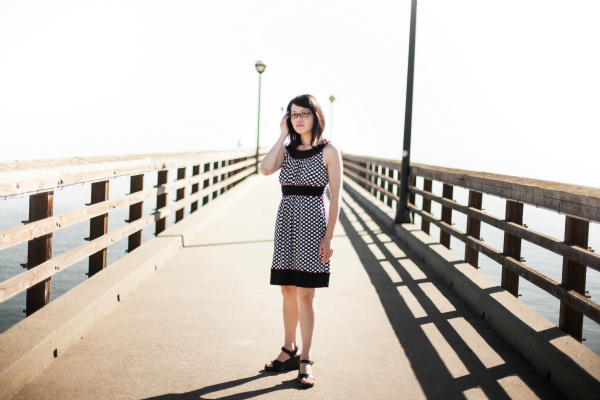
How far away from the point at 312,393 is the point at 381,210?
8805 mm

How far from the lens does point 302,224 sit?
3.87 meters

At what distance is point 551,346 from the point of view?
3.84m

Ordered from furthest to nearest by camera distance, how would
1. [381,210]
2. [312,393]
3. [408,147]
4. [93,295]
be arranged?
1. [381,210]
2. [408,147]
3. [93,295]
4. [312,393]

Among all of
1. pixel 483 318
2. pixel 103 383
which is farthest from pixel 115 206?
pixel 483 318

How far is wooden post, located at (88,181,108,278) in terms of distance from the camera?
213 inches

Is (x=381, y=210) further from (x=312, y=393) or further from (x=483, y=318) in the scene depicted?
(x=312, y=393)

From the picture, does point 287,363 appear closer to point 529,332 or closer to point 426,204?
point 529,332

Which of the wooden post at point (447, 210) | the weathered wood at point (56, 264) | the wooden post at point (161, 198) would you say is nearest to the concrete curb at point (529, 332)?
the wooden post at point (447, 210)

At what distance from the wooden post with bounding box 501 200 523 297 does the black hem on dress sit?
7.13 feet

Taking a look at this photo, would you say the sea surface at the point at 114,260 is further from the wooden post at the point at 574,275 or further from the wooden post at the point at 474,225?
the wooden post at the point at 574,275

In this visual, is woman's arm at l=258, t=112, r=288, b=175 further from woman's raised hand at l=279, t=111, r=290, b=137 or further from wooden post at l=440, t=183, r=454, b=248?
wooden post at l=440, t=183, r=454, b=248

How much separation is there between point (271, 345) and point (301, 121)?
167cm

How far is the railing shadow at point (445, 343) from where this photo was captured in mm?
3619

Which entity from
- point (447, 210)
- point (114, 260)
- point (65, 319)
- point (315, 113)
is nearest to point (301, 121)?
point (315, 113)
